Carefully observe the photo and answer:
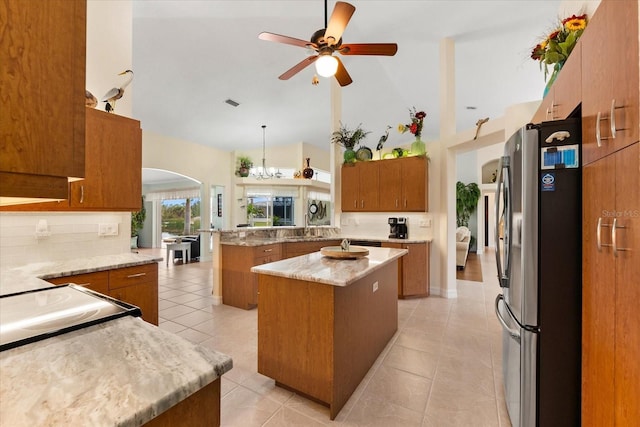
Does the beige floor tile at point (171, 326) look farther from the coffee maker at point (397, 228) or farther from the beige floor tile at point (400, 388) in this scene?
the coffee maker at point (397, 228)

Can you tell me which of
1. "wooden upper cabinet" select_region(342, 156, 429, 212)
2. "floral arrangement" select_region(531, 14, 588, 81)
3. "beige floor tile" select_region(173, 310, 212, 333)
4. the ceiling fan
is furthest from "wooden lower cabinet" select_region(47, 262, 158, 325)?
"floral arrangement" select_region(531, 14, 588, 81)

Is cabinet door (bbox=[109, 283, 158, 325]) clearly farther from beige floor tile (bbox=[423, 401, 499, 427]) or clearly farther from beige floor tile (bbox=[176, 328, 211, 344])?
beige floor tile (bbox=[423, 401, 499, 427])

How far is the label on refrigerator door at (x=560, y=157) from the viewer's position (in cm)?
136

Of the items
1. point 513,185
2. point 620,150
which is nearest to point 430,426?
point 513,185

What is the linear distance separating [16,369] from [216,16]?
146 inches

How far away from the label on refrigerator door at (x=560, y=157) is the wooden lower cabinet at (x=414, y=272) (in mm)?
2962

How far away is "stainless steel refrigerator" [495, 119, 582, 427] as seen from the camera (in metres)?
1.37

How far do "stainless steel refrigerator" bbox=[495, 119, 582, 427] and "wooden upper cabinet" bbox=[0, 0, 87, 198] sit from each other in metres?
1.84

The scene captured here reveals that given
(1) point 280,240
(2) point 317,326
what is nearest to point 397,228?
(1) point 280,240

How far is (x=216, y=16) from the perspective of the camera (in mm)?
3225

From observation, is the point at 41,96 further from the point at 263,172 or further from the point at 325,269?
the point at 263,172

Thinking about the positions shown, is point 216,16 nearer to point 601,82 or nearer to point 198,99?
point 198,99

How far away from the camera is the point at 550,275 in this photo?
1397mm

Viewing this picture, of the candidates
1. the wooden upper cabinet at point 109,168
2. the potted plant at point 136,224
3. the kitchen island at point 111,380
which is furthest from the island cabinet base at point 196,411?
the potted plant at point 136,224
